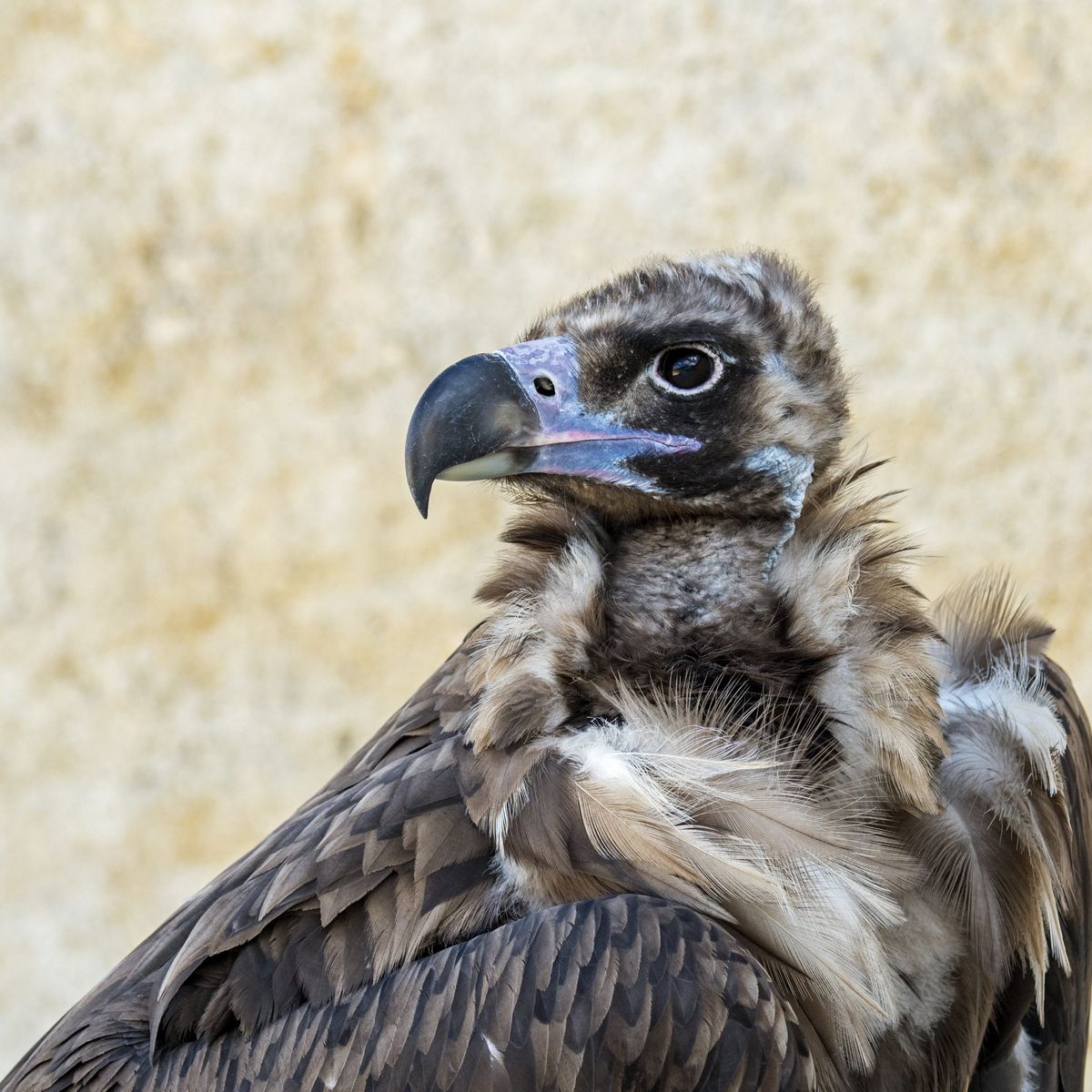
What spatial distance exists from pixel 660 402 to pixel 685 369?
2.6 inches

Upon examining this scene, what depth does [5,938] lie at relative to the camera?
5.97m

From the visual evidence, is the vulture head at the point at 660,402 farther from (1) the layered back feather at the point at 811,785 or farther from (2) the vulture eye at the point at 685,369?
(1) the layered back feather at the point at 811,785

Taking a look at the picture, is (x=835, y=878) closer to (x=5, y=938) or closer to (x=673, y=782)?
(x=673, y=782)

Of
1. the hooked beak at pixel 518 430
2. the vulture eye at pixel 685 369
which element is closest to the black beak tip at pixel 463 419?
the hooked beak at pixel 518 430

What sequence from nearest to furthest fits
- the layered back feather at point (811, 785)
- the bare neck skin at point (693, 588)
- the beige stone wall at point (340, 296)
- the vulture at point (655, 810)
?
the vulture at point (655, 810) → the layered back feather at point (811, 785) → the bare neck skin at point (693, 588) → the beige stone wall at point (340, 296)

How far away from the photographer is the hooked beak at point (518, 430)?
2016 mm

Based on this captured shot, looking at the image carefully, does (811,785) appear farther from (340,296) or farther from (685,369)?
(340,296)

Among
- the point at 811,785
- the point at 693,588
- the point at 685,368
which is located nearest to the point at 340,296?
the point at 685,368

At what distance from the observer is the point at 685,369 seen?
2182 mm

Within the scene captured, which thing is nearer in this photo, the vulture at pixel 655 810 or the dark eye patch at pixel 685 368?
the vulture at pixel 655 810

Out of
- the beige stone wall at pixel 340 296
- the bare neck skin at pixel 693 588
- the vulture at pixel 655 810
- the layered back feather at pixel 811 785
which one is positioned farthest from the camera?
the beige stone wall at pixel 340 296

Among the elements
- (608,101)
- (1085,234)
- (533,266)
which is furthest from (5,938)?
(1085,234)

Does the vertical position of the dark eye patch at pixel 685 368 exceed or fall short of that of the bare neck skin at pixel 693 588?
it exceeds it

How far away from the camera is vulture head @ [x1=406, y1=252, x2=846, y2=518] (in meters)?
2.11
